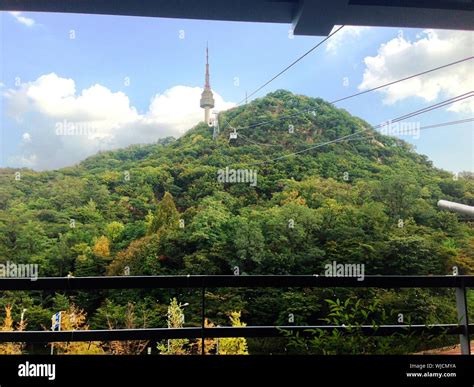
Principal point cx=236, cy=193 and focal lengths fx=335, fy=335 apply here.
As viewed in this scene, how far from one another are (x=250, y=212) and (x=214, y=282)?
1306 millimetres

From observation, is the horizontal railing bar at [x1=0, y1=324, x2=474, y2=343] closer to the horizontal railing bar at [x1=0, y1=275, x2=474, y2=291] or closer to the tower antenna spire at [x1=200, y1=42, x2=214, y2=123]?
the horizontal railing bar at [x1=0, y1=275, x2=474, y2=291]

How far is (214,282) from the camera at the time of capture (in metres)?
1.89

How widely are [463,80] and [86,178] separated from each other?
352 cm

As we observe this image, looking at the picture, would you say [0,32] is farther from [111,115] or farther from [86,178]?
[86,178]

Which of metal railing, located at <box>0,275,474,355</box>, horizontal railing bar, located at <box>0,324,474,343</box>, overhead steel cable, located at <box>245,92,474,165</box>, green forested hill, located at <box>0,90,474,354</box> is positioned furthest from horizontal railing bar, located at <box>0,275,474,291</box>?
overhead steel cable, located at <box>245,92,474,165</box>

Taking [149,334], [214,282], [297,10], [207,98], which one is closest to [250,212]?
[207,98]

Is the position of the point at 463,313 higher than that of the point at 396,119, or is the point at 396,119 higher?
the point at 396,119

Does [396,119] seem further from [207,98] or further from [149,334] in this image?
[149,334]

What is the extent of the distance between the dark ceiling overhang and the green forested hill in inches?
42.6

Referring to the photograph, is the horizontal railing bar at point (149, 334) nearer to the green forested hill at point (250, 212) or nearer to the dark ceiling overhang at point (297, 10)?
the green forested hill at point (250, 212)

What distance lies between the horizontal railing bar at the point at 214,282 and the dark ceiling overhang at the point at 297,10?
1521 millimetres

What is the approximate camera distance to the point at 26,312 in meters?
2.84

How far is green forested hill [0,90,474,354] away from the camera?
299 centimetres

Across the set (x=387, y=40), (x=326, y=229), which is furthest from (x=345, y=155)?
(x=387, y=40)
